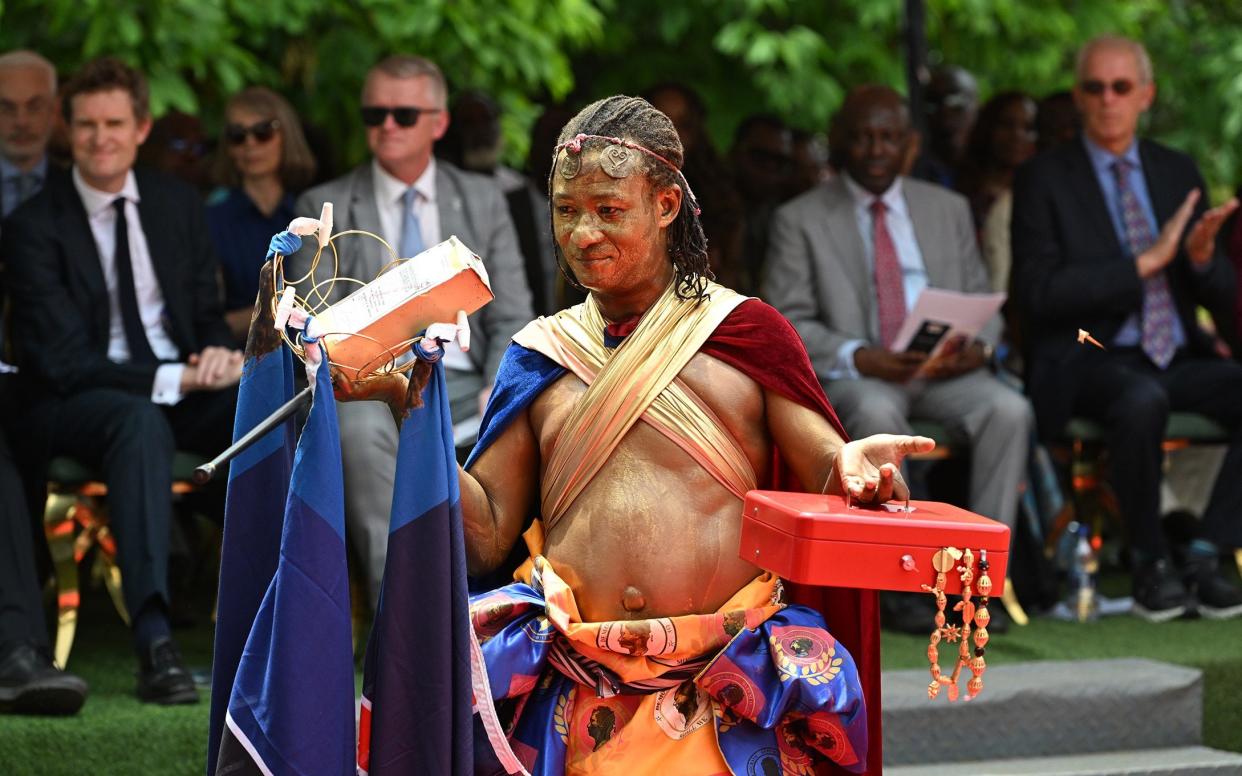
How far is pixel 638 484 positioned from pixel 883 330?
3572 millimetres

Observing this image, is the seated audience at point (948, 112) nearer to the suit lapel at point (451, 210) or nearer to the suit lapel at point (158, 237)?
the suit lapel at point (451, 210)

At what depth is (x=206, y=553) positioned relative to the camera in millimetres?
6895

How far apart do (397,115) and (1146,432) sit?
2.89m

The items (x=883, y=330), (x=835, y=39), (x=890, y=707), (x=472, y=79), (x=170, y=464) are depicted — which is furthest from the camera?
(x=835, y=39)

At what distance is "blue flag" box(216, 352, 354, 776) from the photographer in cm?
299

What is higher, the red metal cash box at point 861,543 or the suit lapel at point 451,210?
the suit lapel at point 451,210

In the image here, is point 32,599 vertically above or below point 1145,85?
below

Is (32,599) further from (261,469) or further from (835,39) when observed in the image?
(835,39)

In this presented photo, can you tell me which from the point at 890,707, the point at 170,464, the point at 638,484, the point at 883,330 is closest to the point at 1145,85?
the point at 883,330

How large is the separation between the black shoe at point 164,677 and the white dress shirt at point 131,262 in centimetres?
117

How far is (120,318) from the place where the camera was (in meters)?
6.04

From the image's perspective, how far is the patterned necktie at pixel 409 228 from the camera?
6.42 m

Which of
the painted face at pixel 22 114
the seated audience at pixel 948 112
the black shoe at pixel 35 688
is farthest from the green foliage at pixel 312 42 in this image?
the black shoe at pixel 35 688

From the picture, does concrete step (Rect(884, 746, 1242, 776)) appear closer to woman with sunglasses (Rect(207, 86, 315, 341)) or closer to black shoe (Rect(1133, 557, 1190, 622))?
black shoe (Rect(1133, 557, 1190, 622))
